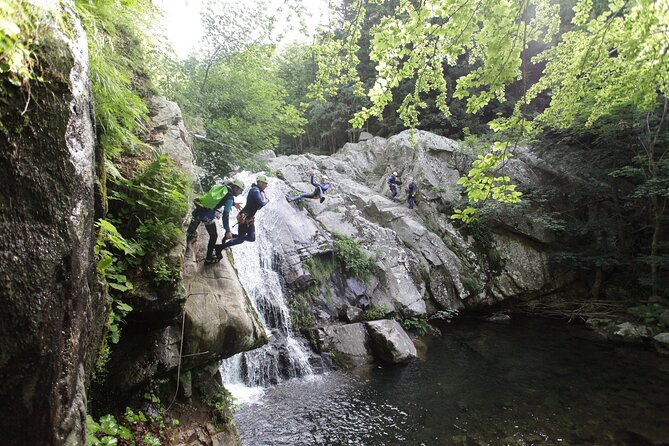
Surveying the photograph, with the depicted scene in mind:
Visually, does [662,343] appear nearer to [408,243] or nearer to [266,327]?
[408,243]

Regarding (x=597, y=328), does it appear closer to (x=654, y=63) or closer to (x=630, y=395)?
(x=630, y=395)

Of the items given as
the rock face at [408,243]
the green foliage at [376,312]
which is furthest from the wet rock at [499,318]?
the green foliage at [376,312]

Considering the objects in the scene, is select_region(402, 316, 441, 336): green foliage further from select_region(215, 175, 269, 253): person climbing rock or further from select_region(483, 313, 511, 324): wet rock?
select_region(215, 175, 269, 253): person climbing rock

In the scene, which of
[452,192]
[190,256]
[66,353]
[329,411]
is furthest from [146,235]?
[452,192]

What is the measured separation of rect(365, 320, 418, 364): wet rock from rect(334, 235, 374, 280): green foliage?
2.52 metres

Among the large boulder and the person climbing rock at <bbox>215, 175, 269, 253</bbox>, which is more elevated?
the person climbing rock at <bbox>215, 175, 269, 253</bbox>

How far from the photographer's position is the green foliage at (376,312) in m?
A: 12.4

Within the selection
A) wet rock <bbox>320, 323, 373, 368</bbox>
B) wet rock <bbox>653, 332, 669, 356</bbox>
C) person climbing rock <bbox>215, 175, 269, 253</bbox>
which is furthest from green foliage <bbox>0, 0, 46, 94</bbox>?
wet rock <bbox>653, 332, 669, 356</bbox>

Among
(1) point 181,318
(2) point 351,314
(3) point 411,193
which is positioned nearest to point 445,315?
(2) point 351,314

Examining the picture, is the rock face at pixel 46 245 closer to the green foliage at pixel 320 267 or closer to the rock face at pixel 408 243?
the rock face at pixel 408 243

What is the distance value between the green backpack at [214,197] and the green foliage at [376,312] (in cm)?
783

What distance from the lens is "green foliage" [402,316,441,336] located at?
520 inches

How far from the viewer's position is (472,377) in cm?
985

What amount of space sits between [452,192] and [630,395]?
1208cm
